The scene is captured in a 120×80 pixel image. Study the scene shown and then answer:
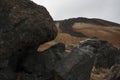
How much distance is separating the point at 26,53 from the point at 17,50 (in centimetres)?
164

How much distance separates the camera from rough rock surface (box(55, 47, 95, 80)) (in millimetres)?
26281

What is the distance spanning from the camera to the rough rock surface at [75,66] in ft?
86.2

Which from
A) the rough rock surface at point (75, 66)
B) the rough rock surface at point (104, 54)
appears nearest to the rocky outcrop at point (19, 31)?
the rough rock surface at point (75, 66)

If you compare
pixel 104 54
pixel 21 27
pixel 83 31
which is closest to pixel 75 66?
pixel 21 27

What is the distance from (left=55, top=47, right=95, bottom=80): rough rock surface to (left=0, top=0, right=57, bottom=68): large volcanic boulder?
2.40 metres

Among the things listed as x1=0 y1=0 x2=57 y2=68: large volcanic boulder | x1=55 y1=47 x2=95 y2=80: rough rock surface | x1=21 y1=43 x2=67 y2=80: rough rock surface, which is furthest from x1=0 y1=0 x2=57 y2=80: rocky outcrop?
x1=55 y1=47 x2=95 y2=80: rough rock surface

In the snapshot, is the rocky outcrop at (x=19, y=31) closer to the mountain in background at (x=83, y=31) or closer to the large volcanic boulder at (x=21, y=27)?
the large volcanic boulder at (x=21, y=27)

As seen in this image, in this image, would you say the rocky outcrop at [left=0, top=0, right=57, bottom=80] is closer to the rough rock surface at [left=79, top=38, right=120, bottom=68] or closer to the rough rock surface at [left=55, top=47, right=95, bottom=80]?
the rough rock surface at [left=55, top=47, right=95, bottom=80]

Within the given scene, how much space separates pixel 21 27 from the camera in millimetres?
24609

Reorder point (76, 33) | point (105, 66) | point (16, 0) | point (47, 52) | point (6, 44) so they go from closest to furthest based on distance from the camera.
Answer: point (6, 44), point (16, 0), point (47, 52), point (105, 66), point (76, 33)

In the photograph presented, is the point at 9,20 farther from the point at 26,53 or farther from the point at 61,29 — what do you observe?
the point at 61,29

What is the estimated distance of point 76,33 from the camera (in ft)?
430

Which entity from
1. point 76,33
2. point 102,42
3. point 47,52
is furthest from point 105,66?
point 76,33

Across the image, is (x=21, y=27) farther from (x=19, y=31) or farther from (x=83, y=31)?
(x=83, y=31)
